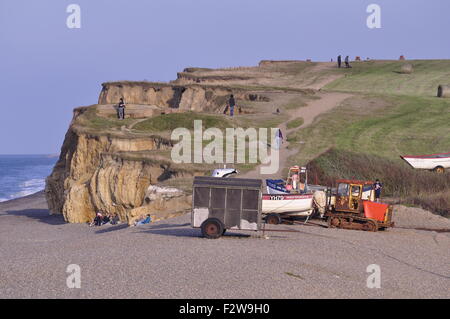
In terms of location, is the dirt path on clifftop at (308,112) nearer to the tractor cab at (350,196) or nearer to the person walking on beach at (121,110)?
the tractor cab at (350,196)

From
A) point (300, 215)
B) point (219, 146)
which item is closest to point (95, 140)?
point (219, 146)

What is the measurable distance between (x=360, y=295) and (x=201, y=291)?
454 centimetres

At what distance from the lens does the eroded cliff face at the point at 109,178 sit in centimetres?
4778

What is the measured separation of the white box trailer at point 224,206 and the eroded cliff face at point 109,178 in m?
12.4

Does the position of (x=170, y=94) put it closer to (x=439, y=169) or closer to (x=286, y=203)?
(x=439, y=169)

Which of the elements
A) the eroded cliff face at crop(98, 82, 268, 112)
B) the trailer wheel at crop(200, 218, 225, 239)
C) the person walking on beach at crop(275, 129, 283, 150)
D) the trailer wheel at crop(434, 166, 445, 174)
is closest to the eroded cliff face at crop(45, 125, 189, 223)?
the person walking on beach at crop(275, 129, 283, 150)

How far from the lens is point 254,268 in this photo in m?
21.7

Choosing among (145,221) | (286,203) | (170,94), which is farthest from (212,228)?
(170,94)

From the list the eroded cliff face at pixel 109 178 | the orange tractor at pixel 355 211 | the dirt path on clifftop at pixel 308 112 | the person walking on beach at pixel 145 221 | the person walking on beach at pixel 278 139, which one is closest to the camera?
the orange tractor at pixel 355 211

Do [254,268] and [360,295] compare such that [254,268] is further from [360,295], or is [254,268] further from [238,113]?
[238,113]

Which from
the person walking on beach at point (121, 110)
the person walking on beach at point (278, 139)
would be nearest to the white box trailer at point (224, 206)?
the person walking on beach at point (278, 139)

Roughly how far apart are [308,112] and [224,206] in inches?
1564

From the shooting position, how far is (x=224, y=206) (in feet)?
90.3

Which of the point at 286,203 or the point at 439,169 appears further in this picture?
the point at 439,169
